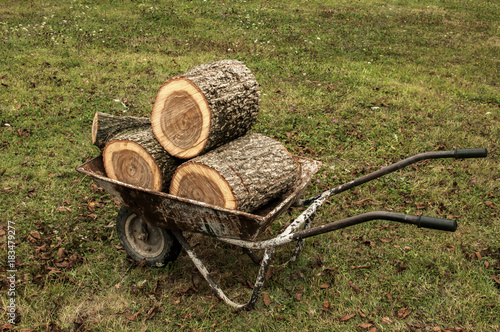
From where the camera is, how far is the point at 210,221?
9.82ft

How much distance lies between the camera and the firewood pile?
3.12m

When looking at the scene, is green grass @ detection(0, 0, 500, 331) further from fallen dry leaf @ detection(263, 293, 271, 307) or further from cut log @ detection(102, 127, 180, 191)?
cut log @ detection(102, 127, 180, 191)

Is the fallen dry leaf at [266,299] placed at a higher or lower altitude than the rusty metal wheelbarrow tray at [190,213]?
lower

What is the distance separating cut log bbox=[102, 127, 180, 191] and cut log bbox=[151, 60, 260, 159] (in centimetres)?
12

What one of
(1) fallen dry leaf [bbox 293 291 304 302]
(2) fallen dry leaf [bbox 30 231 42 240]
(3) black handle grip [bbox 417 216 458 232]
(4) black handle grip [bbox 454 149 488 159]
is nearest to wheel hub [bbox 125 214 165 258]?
(2) fallen dry leaf [bbox 30 231 42 240]

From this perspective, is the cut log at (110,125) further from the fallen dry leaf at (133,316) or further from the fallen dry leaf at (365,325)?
the fallen dry leaf at (365,325)

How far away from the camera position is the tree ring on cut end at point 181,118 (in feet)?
10.7

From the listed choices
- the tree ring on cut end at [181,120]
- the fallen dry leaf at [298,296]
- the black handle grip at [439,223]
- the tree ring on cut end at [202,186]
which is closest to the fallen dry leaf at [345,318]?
the fallen dry leaf at [298,296]

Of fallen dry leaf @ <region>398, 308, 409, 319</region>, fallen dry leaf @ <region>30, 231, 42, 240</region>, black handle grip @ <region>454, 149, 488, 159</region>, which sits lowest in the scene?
fallen dry leaf @ <region>30, 231, 42, 240</region>

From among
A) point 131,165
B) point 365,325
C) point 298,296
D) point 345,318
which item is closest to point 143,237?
point 131,165

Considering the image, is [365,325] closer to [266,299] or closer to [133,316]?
[266,299]

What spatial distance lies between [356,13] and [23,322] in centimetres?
1277

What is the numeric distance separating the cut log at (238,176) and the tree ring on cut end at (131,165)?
27 centimetres

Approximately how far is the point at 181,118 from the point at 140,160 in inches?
21.9
